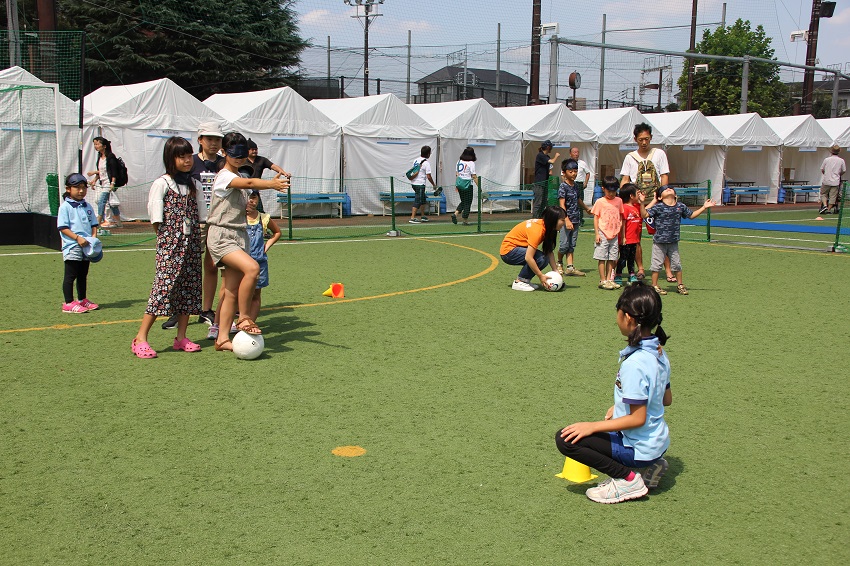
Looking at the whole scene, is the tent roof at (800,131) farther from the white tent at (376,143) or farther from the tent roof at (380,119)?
the tent roof at (380,119)

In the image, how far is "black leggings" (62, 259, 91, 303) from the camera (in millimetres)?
8656

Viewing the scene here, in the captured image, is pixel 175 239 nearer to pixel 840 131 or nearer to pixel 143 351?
pixel 143 351

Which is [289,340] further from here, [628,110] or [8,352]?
[628,110]

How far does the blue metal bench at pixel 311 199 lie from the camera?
22219 millimetres

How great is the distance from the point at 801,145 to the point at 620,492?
33.4m

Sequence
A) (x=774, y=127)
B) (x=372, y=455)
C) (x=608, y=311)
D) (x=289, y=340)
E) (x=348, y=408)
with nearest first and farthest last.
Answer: (x=372, y=455)
(x=348, y=408)
(x=289, y=340)
(x=608, y=311)
(x=774, y=127)

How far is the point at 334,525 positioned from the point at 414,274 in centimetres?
842

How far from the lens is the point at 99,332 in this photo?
25.5 ft

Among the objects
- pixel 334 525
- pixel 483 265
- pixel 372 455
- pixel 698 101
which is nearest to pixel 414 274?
pixel 483 265

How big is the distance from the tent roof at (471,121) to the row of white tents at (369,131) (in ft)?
0.10

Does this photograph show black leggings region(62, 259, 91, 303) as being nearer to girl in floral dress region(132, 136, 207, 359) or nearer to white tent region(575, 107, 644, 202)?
girl in floral dress region(132, 136, 207, 359)

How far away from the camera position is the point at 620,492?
409 centimetres

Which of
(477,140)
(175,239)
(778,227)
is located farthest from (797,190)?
(175,239)

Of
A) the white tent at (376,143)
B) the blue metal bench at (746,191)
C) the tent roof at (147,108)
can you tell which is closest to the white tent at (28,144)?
the tent roof at (147,108)
